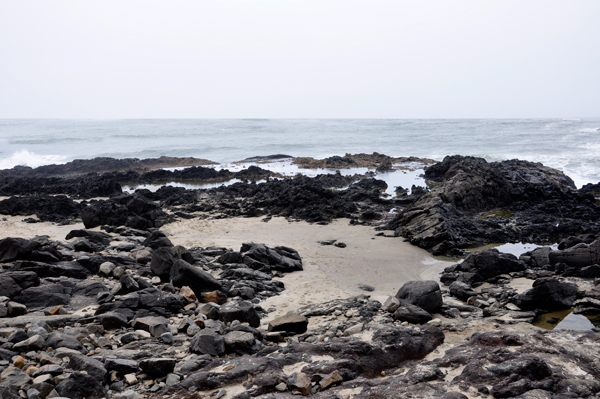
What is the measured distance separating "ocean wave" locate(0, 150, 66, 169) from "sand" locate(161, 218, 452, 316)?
40.7 meters

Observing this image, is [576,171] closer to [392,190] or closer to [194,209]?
[392,190]

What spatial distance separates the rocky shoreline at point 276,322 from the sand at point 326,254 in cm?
36

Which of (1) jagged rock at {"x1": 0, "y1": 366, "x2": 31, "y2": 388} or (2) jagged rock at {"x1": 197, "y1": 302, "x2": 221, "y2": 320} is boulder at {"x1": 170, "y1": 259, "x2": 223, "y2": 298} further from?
(1) jagged rock at {"x1": 0, "y1": 366, "x2": 31, "y2": 388}

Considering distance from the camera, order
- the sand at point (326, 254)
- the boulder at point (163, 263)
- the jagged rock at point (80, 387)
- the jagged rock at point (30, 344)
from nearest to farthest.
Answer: the jagged rock at point (80, 387), the jagged rock at point (30, 344), the boulder at point (163, 263), the sand at point (326, 254)

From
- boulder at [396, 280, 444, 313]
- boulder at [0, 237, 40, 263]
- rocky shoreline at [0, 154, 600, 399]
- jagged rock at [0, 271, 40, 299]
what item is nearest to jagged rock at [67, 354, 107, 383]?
rocky shoreline at [0, 154, 600, 399]

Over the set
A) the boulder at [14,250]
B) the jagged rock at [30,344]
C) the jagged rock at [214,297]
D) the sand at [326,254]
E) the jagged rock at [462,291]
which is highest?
the boulder at [14,250]

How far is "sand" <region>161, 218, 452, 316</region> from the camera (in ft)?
29.3

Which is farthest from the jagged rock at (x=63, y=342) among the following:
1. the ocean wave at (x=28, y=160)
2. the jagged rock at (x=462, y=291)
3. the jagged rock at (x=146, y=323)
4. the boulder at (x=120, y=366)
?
the ocean wave at (x=28, y=160)

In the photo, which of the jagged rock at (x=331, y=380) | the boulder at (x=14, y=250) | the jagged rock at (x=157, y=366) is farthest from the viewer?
the boulder at (x=14, y=250)

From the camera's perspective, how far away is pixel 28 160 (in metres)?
48.5

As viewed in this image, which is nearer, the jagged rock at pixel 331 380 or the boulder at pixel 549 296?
the jagged rock at pixel 331 380

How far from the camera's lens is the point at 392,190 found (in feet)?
78.0

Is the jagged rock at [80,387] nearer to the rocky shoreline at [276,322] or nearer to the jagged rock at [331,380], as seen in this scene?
the rocky shoreline at [276,322]

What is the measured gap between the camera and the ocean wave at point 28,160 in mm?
46006
